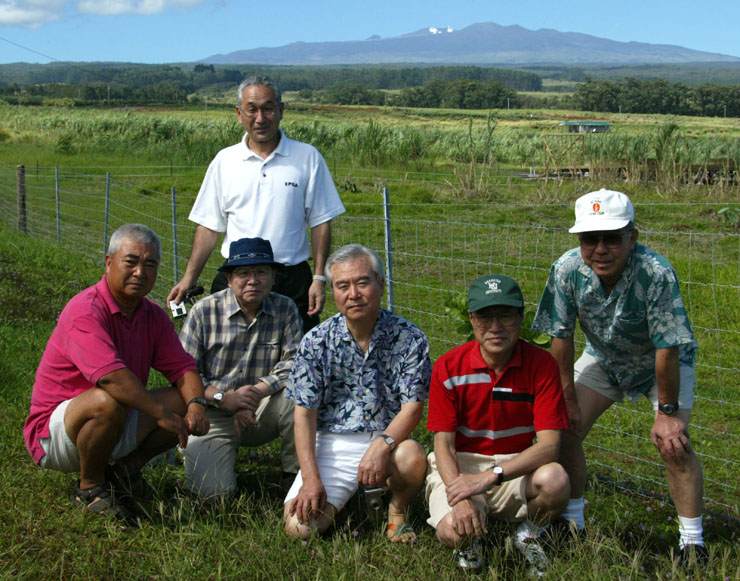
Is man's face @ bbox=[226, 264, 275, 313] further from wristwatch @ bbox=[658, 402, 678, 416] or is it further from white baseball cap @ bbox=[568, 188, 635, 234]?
wristwatch @ bbox=[658, 402, 678, 416]

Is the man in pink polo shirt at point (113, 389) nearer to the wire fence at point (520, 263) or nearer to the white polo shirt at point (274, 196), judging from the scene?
the white polo shirt at point (274, 196)

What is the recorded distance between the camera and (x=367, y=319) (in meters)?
3.62

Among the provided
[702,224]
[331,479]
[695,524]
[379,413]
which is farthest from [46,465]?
[702,224]

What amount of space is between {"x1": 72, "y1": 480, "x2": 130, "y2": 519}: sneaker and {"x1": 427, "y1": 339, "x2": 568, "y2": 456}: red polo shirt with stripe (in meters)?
1.49

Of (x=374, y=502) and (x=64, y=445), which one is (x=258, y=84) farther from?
(x=374, y=502)

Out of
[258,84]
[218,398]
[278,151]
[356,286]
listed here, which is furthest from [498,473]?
[258,84]

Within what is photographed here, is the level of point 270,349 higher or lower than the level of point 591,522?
higher

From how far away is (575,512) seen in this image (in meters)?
3.55

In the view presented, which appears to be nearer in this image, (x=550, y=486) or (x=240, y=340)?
(x=550, y=486)

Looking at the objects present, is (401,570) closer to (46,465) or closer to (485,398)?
(485,398)

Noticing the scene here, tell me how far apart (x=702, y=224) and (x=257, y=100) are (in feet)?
33.1

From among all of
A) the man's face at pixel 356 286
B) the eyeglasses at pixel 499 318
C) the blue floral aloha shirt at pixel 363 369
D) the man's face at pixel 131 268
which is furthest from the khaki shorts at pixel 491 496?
the man's face at pixel 131 268

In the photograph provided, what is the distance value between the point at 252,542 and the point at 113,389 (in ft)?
2.97

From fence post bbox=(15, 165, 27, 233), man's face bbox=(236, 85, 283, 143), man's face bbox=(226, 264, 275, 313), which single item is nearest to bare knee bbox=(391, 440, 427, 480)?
man's face bbox=(226, 264, 275, 313)
